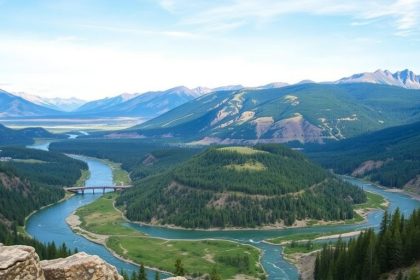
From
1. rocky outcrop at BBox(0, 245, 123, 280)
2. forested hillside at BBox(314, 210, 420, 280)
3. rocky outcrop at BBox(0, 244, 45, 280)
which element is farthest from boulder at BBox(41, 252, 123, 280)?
forested hillside at BBox(314, 210, 420, 280)

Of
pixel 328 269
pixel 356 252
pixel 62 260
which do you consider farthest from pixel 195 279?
pixel 62 260

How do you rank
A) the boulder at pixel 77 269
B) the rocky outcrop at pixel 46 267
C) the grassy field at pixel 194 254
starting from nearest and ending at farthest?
the rocky outcrop at pixel 46 267 < the boulder at pixel 77 269 < the grassy field at pixel 194 254

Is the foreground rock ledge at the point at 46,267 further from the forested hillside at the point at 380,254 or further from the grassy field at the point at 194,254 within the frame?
the grassy field at the point at 194,254

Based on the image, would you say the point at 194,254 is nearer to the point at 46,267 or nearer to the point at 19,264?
the point at 46,267

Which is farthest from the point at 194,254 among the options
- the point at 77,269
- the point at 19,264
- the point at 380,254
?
the point at 19,264

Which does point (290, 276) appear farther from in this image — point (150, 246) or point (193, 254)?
point (150, 246)

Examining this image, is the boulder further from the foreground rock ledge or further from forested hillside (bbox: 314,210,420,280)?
forested hillside (bbox: 314,210,420,280)

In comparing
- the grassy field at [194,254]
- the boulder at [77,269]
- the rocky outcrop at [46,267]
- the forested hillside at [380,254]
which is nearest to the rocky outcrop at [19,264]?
the rocky outcrop at [46,267]
